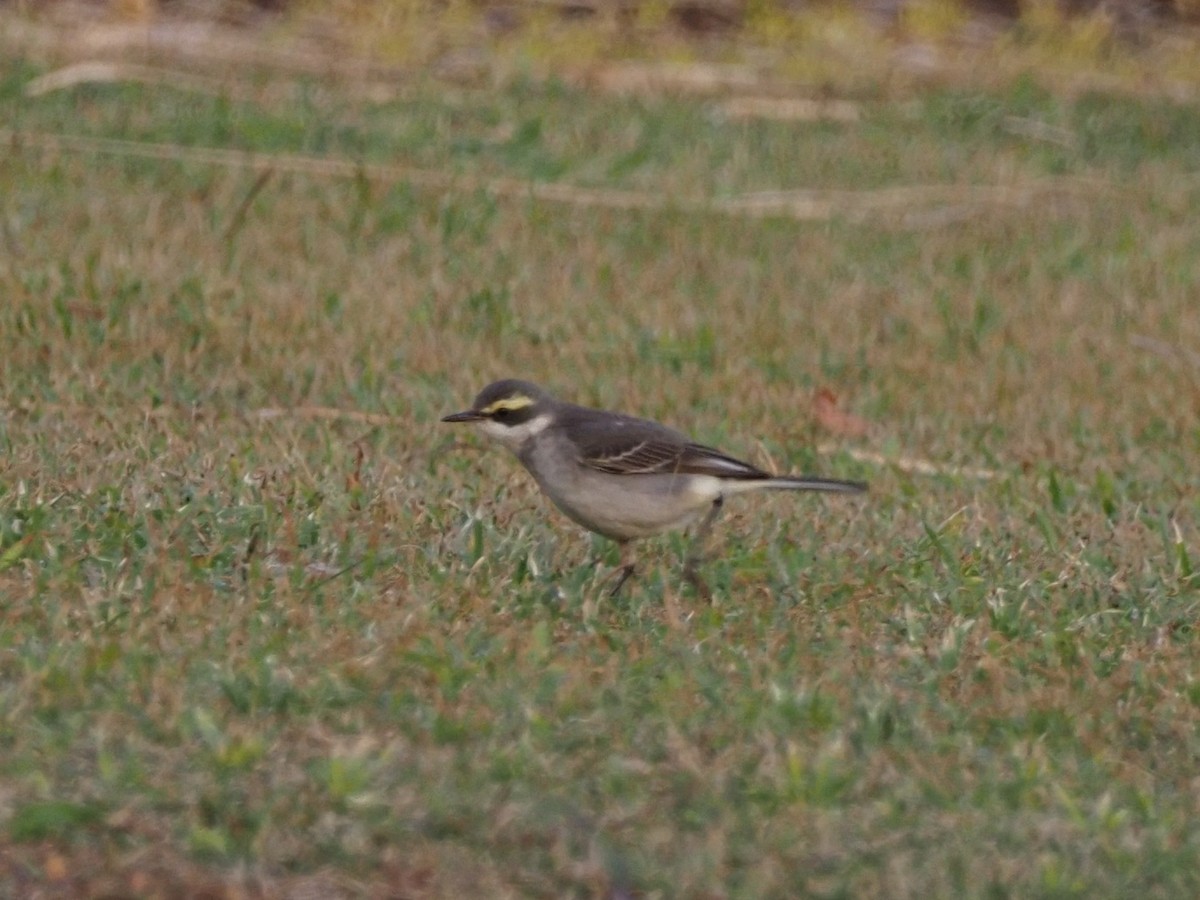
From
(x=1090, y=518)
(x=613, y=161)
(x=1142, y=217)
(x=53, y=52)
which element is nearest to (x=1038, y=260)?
(x=1142, y=217)

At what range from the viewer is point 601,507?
6.99 meters

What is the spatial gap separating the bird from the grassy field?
0.18 m

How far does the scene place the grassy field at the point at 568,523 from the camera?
5.05m

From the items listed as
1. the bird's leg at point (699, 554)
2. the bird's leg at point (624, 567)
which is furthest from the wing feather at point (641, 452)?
the bird's leg at point (624, 567)

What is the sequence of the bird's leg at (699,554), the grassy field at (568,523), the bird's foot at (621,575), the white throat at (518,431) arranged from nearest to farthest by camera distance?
the grassy field at (568,523) → the bird's foot at (621,575) → the bird's leg at (699,554) → the white throat at (518,431)

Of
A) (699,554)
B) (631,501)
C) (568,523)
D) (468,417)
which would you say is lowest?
(568,523)

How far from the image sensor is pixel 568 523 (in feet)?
26.0

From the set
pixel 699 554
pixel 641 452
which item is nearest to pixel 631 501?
pixel 641 452

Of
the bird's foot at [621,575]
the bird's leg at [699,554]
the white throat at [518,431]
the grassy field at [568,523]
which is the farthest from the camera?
the white throat at [518,431]

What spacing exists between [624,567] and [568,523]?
0.78m

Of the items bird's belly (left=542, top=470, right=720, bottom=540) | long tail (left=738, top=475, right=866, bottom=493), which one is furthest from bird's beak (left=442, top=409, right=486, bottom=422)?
long tail (left=738, top=475, right=866, bottom=493)

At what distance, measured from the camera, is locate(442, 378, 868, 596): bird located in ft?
23.0

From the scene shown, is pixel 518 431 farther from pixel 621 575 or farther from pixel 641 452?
pixel 621 575

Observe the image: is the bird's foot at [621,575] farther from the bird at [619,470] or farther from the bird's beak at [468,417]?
the bird's beak at [468,417]
